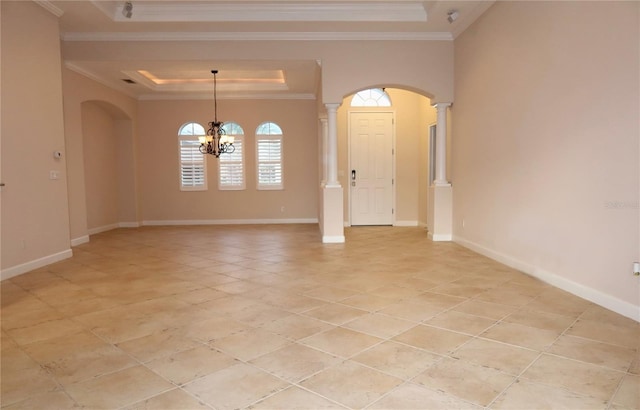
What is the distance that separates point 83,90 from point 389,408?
7.57 meters

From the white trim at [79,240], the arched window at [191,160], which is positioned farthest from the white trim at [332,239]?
the arched window at [191,160]

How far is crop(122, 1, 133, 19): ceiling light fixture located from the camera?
5277 millimetres

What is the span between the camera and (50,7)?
5051 mm

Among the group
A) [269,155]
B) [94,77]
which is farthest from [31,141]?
[269,155]

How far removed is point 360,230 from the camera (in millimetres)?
8094

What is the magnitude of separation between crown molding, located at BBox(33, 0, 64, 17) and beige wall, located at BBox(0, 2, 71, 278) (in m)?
0.05

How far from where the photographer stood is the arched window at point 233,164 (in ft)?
31.4

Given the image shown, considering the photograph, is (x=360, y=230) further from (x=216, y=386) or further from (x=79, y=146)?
(x=216, y=386)

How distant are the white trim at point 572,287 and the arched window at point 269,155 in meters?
5.59

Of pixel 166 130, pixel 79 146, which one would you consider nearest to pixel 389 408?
pixel 79 146

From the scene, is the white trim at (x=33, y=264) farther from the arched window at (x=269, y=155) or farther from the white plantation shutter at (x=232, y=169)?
the arched window at (x=269, y=155)

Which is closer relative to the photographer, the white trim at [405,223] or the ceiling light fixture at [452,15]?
the ceiling light fixture at [452,15]

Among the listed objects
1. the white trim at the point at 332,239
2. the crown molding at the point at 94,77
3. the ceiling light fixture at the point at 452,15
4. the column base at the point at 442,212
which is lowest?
the white trim at the point at 332,239

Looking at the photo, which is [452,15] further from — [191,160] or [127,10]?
[191,160]
